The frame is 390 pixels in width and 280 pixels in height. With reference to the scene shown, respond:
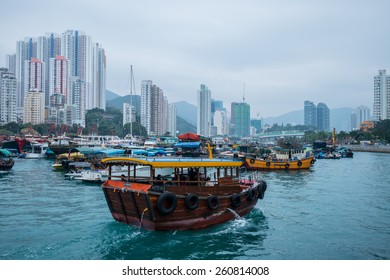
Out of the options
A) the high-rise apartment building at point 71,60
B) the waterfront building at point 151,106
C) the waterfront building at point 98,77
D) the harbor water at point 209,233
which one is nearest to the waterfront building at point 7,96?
the high-rise apartment building at point 71,60

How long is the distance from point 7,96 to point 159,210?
8626cm

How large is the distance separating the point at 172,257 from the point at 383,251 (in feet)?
18.3

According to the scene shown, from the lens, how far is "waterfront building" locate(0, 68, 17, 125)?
272ft

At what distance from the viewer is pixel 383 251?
980 cm

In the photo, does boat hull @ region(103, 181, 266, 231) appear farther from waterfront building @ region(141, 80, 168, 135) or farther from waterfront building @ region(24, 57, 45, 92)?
waterfront building @ region(24, 57, 45, 92)

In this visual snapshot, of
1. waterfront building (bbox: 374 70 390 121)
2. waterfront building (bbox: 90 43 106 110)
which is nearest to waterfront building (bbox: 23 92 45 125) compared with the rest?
waterfront building (bbox: 90 43 106 110)

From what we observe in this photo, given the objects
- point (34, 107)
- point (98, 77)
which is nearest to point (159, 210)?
point (34, 107)

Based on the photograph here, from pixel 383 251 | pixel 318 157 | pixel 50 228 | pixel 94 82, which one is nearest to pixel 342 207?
pixel 383 251

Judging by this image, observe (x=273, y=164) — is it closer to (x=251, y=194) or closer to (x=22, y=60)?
(x=251, y=194)

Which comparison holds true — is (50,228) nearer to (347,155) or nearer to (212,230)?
(212,230)

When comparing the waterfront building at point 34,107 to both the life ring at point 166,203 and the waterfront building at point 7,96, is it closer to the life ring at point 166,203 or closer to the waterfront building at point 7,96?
the waterfront building at point 7,96

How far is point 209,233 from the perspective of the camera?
1088cm

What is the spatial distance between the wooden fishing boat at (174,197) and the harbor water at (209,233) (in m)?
0.32

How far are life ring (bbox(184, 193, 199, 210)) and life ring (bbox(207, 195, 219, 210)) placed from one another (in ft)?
1.69
